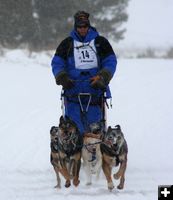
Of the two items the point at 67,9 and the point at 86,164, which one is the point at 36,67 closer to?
the point at 67,9

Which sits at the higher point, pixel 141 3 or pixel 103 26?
pixel 141 3

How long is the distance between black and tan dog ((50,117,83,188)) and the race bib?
2.57 feet

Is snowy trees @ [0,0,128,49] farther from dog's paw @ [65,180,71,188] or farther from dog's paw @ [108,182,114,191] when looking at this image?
dog's paw @ [108,182,114,191]

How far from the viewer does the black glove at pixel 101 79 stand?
22.0 ft

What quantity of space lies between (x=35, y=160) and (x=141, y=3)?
53.4m

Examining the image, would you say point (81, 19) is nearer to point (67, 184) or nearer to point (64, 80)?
point (64, 80)

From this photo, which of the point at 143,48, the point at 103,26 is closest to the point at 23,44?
the point at 103,26

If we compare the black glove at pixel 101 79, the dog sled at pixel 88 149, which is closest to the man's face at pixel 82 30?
the black glove at pixel 101 79

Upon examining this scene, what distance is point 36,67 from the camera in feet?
80.0

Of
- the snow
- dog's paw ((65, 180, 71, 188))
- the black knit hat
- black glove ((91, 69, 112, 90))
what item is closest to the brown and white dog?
dog's paw ((65, 180, 71, 188))

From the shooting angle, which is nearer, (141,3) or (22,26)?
(22,26)

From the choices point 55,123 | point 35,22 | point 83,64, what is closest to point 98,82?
point 83,64

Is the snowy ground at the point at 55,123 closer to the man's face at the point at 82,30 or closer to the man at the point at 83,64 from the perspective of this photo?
the man at the point at 83,64

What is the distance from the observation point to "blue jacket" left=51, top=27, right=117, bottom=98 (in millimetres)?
6973
